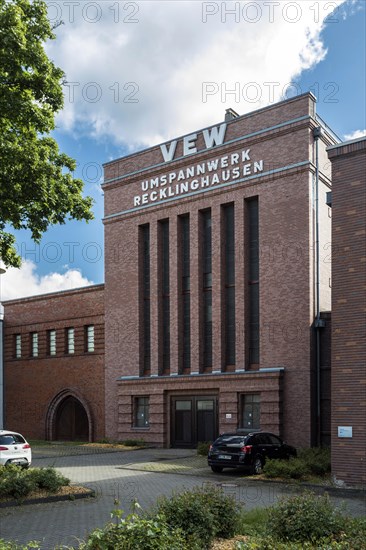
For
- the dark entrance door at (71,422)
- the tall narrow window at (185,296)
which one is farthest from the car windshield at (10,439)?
the dark entrance door at (71,422)

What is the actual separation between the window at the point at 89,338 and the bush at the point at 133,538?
29674 mm

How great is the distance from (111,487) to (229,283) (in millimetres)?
14266

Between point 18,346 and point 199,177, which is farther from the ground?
point 199,177

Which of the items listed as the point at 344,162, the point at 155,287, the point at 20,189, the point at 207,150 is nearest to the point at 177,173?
the point at 207,150

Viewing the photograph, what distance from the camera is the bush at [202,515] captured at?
348 inches

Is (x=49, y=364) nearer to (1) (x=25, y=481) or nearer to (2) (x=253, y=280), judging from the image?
(2) (x=253, y=280)

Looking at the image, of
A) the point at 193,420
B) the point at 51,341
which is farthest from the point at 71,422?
the point at 193,420

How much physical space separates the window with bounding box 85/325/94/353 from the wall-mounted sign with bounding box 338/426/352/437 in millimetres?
21324

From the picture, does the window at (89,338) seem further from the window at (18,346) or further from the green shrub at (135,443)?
the green shrub at (135,443)

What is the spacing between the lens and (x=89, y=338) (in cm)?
3681

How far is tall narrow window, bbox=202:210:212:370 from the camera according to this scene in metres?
30.6

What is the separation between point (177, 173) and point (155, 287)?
6142 mm

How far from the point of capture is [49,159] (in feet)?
57.0

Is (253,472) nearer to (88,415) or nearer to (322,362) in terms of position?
(322,362)
